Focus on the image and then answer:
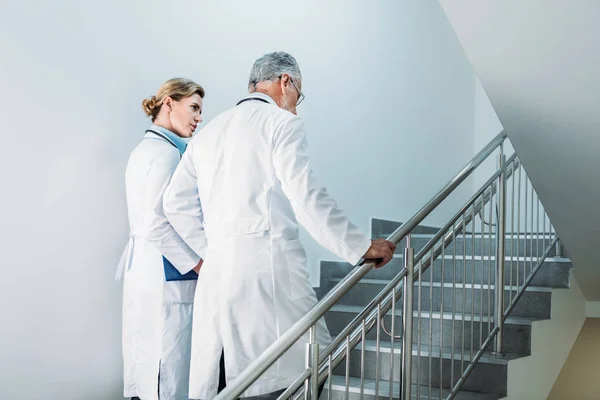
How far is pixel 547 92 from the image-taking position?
9.77 feet

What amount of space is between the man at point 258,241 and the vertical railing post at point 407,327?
0.35m

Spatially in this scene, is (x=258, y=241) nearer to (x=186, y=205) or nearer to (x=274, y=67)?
(x=186, y=205)

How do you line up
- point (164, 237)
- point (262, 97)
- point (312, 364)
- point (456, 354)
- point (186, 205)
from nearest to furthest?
point (312, 364), point (262, 97), point (186, 205), point (164, 237), point (456, 354)

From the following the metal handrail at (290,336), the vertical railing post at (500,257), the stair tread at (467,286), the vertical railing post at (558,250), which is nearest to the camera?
the metal handrail at (290,336)

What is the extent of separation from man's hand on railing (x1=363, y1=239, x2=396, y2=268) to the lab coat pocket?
21cm

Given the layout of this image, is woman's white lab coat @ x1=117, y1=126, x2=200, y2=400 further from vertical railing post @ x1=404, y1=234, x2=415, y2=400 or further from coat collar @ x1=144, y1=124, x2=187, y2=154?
vertical railing post @ x1=404, y1=234, x2=415, y2=400

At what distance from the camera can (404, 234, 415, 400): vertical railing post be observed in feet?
8.94

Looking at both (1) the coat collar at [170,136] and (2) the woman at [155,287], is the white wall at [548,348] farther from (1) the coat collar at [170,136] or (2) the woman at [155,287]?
(1) the coat collar at [170,136]

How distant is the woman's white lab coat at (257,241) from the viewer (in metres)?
2.32

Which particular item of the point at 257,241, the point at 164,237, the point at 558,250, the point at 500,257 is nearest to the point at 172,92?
the point at 164,237

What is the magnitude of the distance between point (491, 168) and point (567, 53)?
3980 mm

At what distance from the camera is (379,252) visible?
240 cm

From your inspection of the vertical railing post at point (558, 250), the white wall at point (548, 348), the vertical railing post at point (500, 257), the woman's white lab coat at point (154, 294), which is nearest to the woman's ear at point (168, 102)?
the woman's white lab coat at point (154, 294)

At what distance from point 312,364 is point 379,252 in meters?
0.43
